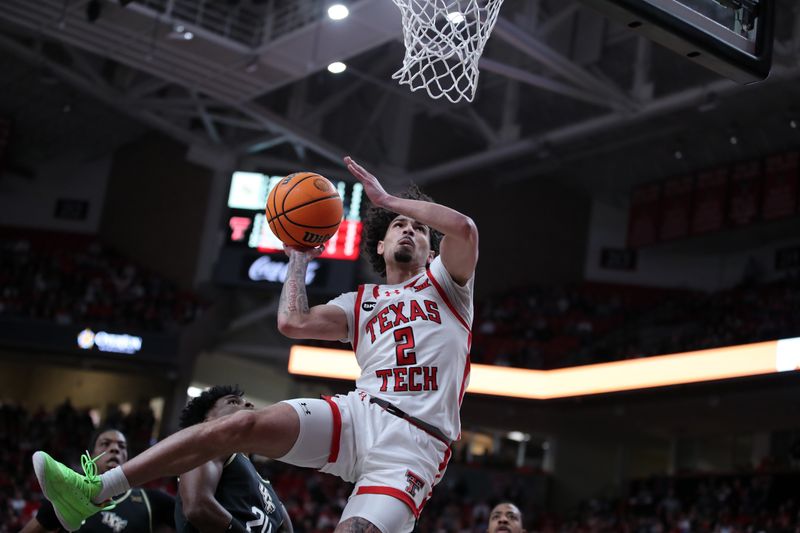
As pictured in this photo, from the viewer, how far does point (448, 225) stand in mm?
3953

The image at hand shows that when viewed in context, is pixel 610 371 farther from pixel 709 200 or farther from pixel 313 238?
pixel 313 238

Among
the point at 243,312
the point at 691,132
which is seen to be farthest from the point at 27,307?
the point at 691,132

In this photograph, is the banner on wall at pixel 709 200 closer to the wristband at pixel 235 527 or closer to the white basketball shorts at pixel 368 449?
the wristband at pixel 235 527

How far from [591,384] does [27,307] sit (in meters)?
10.9

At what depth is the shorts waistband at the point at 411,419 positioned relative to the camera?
3881mm

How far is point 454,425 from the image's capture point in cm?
403

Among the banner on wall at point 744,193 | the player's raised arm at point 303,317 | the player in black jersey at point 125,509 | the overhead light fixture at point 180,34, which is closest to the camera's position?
the player's raised arm at point 303,317

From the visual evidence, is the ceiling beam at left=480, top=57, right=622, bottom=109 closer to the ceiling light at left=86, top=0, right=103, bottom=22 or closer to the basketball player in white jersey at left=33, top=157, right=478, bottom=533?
the ceiling light at left=86, top=0, right=103, bottom=22

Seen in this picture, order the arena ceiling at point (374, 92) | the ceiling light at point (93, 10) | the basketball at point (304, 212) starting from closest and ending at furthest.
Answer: the basketball at point (304, 212) < the ceiling light at point (93, 10) < the arena ceiling at point (374, 92)

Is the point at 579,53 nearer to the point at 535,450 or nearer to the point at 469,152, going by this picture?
the point at 469,152

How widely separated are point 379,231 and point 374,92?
Result: 17.1 metres

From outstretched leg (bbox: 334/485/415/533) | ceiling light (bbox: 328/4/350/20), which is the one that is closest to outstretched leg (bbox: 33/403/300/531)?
outstretched leg (bbox: 334/485/415/533)

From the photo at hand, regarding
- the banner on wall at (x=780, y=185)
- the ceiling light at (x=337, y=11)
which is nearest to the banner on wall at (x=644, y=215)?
the banner on wall at (x=780, y=185)

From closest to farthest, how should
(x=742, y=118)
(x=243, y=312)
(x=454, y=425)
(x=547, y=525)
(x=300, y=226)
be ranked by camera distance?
(x=454, y=425)
(x=300, y=226)
(x=547, y=525)
(x=742, y=118)
(x=243, y=312)
